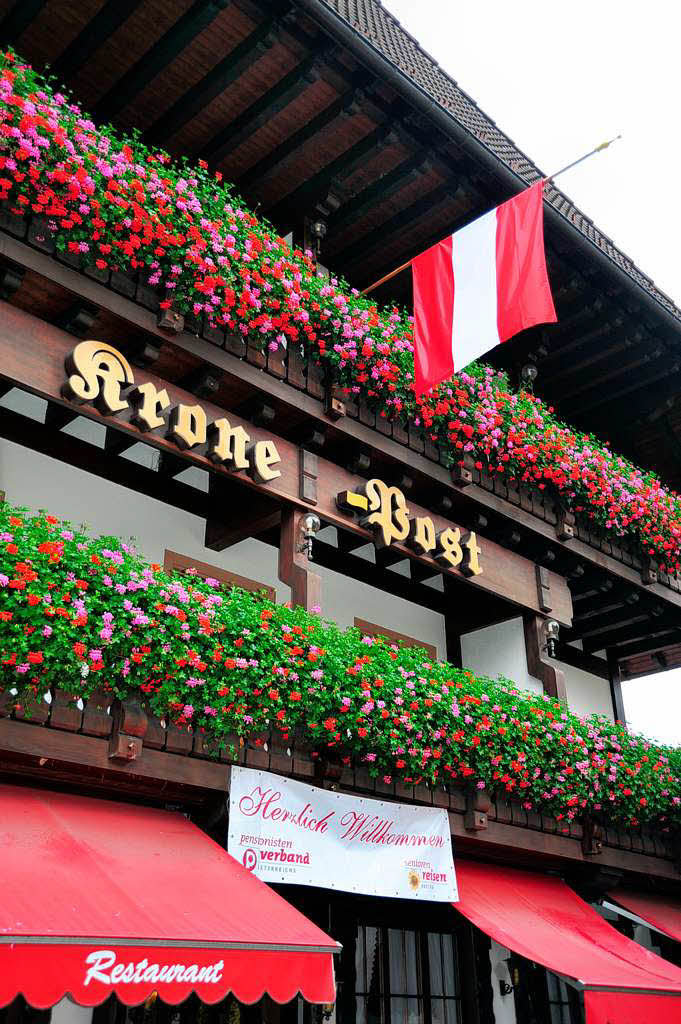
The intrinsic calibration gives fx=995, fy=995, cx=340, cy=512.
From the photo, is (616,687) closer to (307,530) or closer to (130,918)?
(307,530)

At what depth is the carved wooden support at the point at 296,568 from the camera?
29.1 ft

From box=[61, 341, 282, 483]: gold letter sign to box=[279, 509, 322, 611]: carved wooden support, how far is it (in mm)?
472

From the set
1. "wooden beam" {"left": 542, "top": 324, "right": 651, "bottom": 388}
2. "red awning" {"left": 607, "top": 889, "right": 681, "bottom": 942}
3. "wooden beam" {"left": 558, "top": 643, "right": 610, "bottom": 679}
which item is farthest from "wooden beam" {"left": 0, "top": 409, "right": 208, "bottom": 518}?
"wooden beam" {"left": 558, "top": 643, "right": 610, "bottom": 679}

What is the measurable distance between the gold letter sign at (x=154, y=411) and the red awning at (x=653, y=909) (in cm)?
638

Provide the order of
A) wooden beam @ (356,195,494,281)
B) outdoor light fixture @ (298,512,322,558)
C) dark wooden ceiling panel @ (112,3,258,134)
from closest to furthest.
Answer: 1. outdoor light fixture @ (298,512,322,558)
2. dark wooden ceiling panel @ (112,3,258,134)
3. wooden beam @ (356,195,494,281)

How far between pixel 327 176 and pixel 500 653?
19.7 ft

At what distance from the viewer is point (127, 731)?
7.02 meters

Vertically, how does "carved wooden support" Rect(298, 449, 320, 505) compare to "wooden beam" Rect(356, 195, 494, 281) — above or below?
below

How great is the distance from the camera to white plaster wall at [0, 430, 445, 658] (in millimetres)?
9141

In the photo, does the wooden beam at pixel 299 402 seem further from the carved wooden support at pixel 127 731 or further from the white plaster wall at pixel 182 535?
the carved wooden support at pixel 127 731

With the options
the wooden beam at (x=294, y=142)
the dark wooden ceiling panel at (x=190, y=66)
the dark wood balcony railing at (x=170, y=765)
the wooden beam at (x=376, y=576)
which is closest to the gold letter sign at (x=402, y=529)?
the wooden beam at (x=376, y=576)

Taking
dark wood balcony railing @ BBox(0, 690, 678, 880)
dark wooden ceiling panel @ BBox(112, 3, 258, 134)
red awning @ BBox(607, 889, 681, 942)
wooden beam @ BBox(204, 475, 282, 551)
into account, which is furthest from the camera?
red awning @ BBox(607, 889, 681, 942)

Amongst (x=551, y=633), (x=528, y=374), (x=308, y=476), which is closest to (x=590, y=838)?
(x=551, y=633)

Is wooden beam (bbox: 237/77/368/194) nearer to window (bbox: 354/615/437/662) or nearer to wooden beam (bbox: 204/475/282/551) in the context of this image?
wooden beam (bbox: 204/475/282/551)
